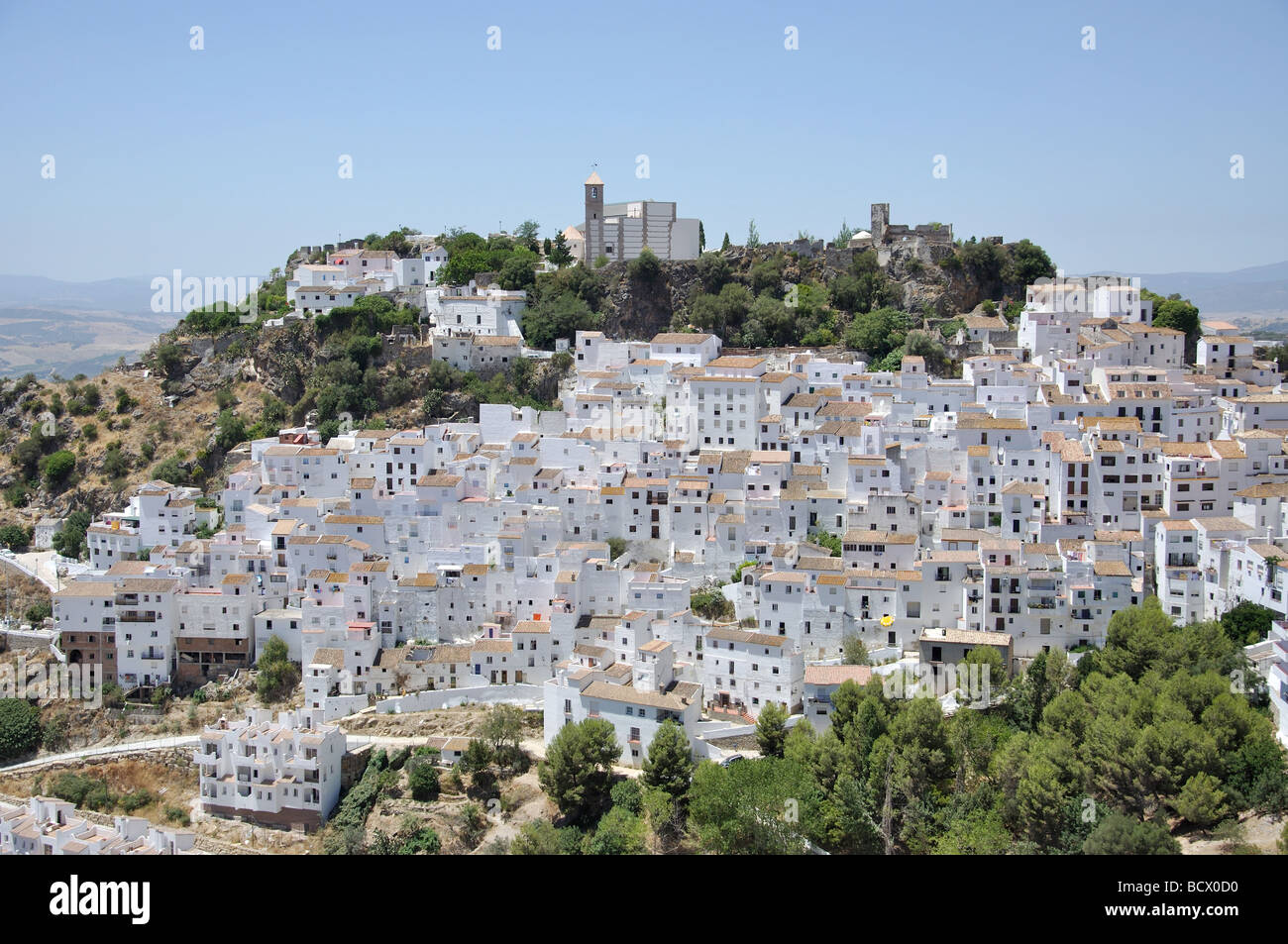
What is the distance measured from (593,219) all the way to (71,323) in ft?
118

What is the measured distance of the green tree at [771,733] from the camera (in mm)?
16125

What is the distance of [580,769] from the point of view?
16.0 meters

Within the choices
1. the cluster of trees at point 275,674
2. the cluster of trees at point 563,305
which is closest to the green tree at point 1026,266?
the cluster of trees at point 563,305

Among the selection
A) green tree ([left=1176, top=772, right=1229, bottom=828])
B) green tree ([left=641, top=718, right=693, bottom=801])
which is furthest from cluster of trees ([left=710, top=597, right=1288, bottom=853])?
green tree ([left=641, top=718, right=693, bottom=801])

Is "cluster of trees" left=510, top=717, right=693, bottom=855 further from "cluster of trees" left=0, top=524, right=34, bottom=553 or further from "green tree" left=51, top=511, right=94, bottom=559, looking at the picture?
"cluster of trees" left=0, top=524, right=34, bottom=553

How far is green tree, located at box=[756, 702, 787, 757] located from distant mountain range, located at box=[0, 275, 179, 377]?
3687 cm

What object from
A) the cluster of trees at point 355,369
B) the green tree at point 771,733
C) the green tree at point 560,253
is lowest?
the green tree at point 771,733

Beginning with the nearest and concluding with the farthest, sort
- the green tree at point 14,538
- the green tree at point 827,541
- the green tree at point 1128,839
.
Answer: the green tree at point 1128,839 < the green tree at point 827,541 < the green tree at point 14,538

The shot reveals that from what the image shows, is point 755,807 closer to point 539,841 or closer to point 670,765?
point 670,765

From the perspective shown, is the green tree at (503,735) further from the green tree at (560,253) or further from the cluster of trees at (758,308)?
the green tree at (560,253)

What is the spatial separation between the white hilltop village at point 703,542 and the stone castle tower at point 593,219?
885 centimetres

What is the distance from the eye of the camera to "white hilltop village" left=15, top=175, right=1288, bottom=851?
56.9 feet

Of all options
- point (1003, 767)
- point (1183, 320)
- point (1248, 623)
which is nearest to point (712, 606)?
point (1003, 767)
